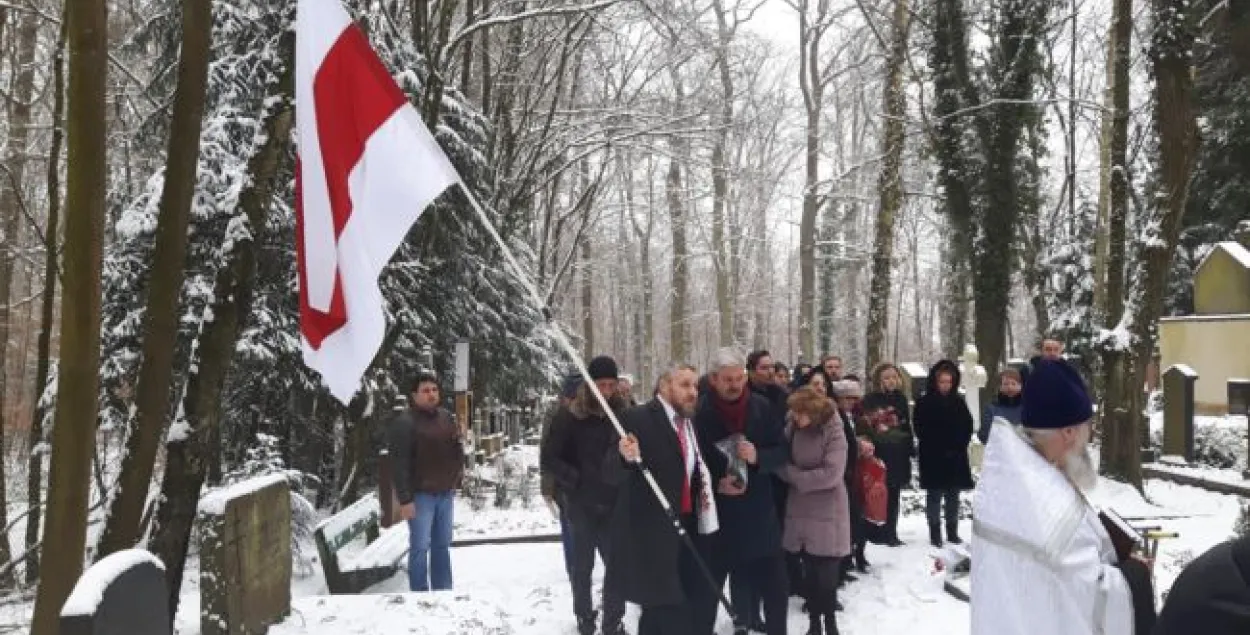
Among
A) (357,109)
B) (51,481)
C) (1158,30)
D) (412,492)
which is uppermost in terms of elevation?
(1158,30)

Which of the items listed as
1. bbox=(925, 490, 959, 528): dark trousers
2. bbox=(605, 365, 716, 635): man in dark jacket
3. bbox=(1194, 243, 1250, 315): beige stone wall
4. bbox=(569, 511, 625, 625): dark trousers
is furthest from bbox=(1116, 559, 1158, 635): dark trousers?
bbox=(1194, 243, 1250, 315): beige stone wall

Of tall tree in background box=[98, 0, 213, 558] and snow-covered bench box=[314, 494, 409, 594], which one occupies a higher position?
tall tree in background box=[98, 0, 213, 558]

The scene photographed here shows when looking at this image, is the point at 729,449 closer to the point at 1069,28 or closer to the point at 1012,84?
the point at 1012,84

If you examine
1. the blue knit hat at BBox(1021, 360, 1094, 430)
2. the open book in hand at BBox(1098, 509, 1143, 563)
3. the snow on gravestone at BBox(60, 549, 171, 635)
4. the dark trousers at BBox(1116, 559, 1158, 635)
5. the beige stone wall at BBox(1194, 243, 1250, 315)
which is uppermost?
the beige stone wall at BBox(1194, 243, 1250, 315)

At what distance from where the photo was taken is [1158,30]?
11.8 meters

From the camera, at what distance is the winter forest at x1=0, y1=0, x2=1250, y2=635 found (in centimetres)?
605

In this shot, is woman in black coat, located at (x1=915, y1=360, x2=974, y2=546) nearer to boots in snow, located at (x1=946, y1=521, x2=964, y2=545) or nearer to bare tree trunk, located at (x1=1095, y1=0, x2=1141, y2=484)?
boots in snow, located at (x1=946, y1=521, x2=964, y2=545)

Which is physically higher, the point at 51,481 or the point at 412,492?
the point at 51,481

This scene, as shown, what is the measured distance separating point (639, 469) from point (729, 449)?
73 cm

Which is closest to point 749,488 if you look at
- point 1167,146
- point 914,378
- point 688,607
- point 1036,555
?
point 688,607

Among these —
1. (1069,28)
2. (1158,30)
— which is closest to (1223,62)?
(1069,28)

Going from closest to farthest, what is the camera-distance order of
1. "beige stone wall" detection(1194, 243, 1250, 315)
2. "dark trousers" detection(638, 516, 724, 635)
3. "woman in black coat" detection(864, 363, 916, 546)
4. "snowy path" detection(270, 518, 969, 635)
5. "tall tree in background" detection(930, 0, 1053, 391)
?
"dark trousers" detection(638, 516, 724, 635), "snowy path" detection(270, 518, 969, 635), "woman in black coat" detection(864, 363, 916, 546), "tall tree in background" detection(930, 0, 1053, 391), "beige stone wall" detection(1194, 243, 1250, 315)

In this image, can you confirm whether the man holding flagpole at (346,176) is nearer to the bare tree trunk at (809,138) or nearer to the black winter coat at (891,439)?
the black winter coat at (891,439)

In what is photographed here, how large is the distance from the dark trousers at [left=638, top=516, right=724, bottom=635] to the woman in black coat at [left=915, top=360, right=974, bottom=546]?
145 inches
